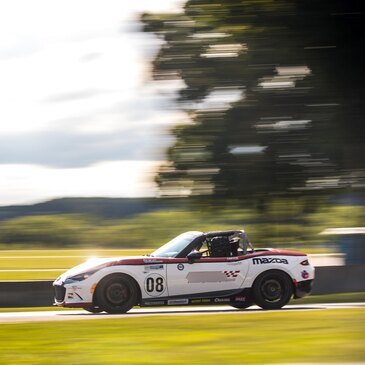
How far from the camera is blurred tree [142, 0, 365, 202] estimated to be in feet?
18.2

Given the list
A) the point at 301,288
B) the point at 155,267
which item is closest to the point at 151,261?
the point at 155,267

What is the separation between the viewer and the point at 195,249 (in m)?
16.5

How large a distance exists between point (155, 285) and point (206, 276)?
2.92ft

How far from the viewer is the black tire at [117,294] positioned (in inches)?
619

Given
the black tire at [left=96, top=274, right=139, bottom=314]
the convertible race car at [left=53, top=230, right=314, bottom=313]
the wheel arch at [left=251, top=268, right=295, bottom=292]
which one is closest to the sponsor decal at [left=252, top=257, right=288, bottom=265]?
the convertible race car at [left=53, top=230, right=314, bottom=313]

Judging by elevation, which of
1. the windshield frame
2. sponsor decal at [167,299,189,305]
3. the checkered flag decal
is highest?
the windshield frame

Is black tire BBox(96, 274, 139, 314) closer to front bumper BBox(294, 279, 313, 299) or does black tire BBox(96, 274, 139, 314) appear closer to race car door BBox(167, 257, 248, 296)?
race car door BBox(167, 257, 248, 296)

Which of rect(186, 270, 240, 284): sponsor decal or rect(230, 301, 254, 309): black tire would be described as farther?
rect(230, 301, 254, 309): black tire

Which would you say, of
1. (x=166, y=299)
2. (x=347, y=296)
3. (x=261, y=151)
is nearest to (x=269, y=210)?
(x=261, y=151)

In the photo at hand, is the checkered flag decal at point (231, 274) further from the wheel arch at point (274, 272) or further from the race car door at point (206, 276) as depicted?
the wheel arch at point (274, 272)

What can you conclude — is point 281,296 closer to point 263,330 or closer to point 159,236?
point 263,330

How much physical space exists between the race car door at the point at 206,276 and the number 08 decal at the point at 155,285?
117 millimetres

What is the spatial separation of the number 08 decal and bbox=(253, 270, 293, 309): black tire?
5.41 feet

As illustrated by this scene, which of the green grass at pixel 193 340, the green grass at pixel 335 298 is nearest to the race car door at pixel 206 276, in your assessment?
the green grass at pixel 193 340
